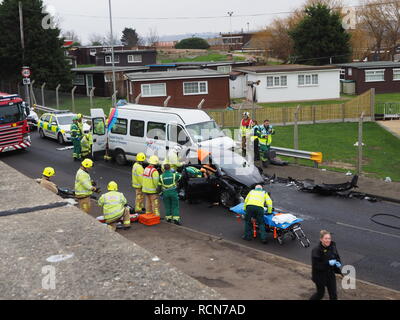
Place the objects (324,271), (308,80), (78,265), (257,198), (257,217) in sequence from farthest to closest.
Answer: (308,80)
(257,217)
(257,198)
(324,271)
(78,265)

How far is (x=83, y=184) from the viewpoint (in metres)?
12.5

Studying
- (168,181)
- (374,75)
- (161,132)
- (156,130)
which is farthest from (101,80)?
(168,181)

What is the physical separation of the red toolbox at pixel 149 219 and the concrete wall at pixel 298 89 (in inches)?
1212

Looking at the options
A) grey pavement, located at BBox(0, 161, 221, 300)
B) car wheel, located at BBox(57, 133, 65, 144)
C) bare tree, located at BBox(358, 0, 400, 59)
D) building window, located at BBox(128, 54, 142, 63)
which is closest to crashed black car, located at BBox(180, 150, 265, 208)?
grey pavement, located at BBox(0, 161, 221, 300)

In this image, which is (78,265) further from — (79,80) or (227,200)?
(79,80)

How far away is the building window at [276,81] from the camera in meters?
42.1

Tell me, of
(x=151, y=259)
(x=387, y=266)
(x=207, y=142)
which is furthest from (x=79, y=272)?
(x=207, y=142)

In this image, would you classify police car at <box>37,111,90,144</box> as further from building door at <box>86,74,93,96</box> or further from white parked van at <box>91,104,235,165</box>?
building door at <box>86,74,93,96</box>

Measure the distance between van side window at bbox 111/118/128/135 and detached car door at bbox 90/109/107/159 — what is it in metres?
0.71

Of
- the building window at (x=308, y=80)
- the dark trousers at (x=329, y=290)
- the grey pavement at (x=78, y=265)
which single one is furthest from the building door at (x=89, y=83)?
the dark trousers at (x=329, y=290)

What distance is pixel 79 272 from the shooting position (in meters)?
6.21

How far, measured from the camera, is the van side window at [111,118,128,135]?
19.2m

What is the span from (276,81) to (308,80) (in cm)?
285
